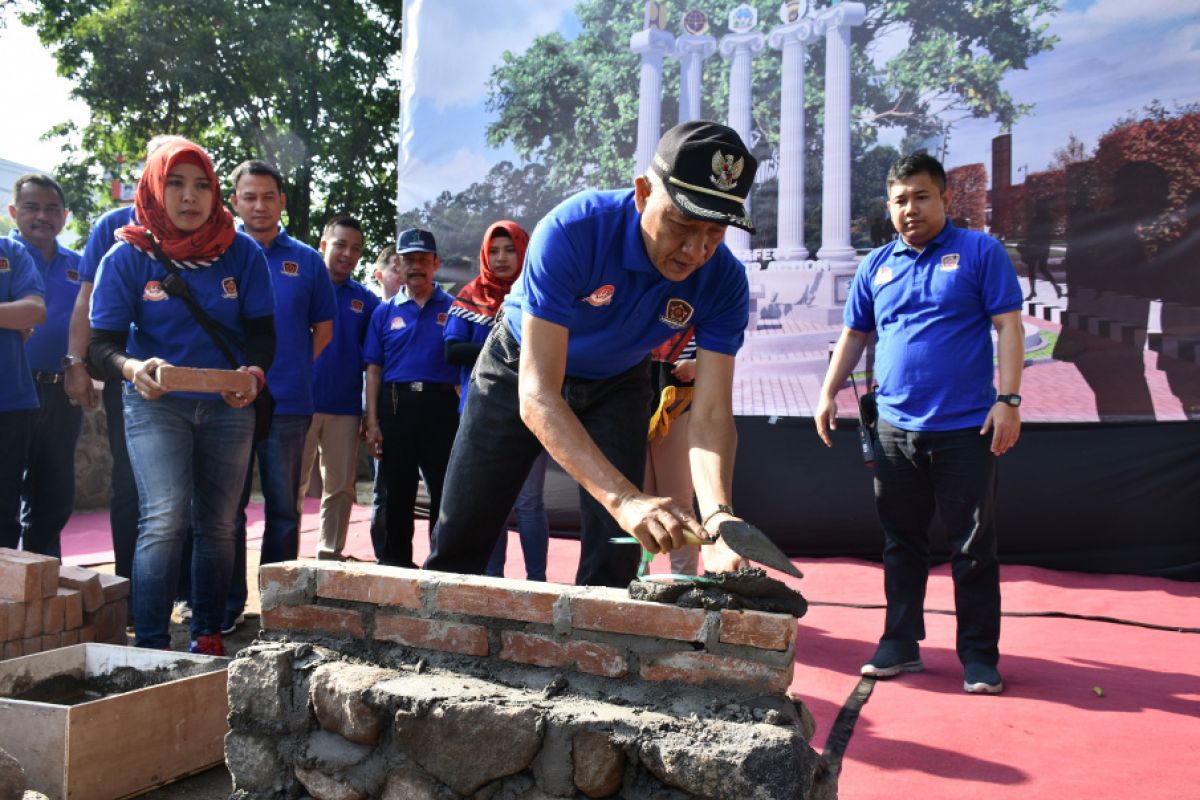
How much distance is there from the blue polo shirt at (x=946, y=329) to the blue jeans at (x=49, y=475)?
3612mm

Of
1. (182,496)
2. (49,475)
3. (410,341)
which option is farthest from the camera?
(410,341)

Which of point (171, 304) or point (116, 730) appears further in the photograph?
point (171, 304)

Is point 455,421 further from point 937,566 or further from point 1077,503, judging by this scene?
point 1077,503

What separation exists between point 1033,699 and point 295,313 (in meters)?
3.27

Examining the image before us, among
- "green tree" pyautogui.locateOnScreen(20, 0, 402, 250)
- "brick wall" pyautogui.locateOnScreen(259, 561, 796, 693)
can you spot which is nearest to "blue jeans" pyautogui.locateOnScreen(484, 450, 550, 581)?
"brick wall" pyautogui.locateOnScreen(259, 561, 796, 693)

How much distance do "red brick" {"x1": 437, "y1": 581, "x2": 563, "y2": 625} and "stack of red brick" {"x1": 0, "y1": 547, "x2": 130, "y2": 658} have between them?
5.45ft

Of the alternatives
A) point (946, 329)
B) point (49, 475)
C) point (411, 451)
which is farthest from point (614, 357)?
point (49, 475)

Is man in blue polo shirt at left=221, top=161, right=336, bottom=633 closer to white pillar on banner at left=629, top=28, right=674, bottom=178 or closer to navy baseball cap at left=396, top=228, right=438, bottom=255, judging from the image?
navy baseball cap at left=396, top=228, right=438, bottom=255

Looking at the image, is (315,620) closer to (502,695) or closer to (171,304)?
(502,695)

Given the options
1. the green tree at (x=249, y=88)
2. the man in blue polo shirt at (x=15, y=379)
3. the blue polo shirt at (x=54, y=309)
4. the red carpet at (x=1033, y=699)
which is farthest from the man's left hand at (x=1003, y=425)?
the green tree at (x=249, y=88)

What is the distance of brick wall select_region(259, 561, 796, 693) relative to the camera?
1894 millimetres

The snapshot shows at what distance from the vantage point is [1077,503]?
18.9 ft

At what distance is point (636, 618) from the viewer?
1961 mm

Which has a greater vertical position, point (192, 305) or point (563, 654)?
point (192, 305)
